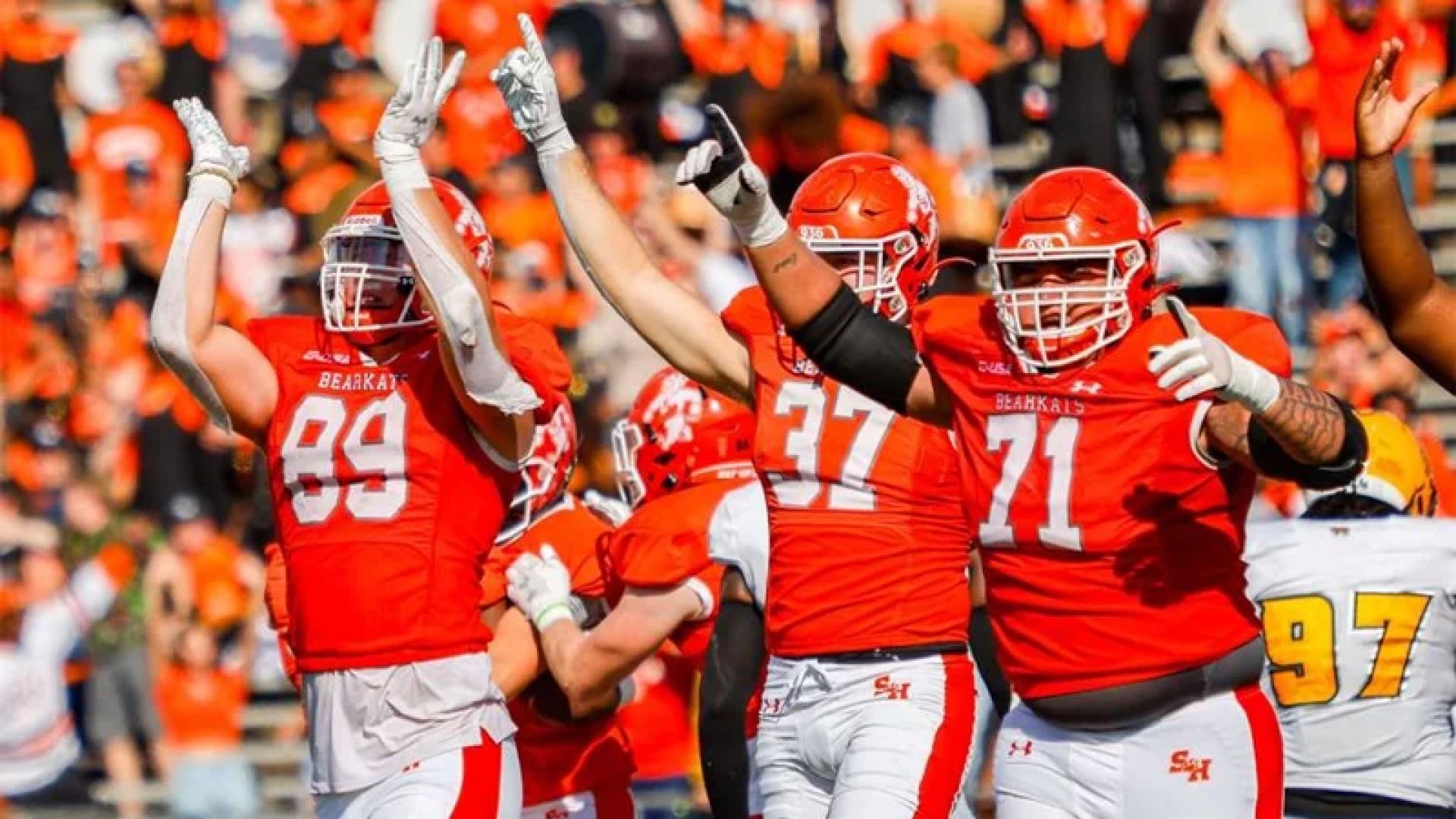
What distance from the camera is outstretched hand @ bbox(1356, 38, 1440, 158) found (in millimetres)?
5082

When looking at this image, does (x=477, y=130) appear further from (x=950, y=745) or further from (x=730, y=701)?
(x=950, y=745)

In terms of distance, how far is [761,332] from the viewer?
5.94 metres

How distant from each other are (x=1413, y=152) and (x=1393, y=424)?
655cm

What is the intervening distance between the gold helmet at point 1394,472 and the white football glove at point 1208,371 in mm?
1935

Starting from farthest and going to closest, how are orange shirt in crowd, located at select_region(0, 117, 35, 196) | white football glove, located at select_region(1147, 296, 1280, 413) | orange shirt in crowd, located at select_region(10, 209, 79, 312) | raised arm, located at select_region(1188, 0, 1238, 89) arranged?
orange shirt in crowd, located at select_region(0, 117, 35, 196) < orange shirt in crowd, located at select_region(10, 209, 79, 312) < raised arm, located at select_region(1188, 0, 1238, 89) < white football glove, located at select_region(1147, 296, 1280, 413)

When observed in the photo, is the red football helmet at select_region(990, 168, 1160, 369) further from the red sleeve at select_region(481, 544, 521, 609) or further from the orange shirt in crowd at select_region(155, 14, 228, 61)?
the orange shirt in crowd at select_region(155, 14, 228, 61)

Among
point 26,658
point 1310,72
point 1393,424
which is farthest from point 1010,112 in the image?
point 1393,424

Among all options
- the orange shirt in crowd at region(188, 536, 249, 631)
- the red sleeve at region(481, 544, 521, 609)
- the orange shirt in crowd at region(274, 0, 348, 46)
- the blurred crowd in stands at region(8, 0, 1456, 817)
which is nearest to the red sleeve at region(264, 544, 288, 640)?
the red sleeve at region(481, 544, 521, 609)

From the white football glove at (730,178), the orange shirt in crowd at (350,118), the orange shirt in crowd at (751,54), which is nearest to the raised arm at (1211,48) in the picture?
the orange shirt in crowd at (751,54)

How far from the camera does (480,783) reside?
5.73 m

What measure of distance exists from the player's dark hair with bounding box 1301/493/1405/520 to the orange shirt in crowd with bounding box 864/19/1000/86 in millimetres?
7502

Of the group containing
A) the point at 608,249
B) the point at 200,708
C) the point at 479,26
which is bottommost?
the point at 200,708

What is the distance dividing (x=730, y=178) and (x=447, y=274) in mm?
736

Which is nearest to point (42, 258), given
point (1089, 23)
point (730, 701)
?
point (1089, 23)
